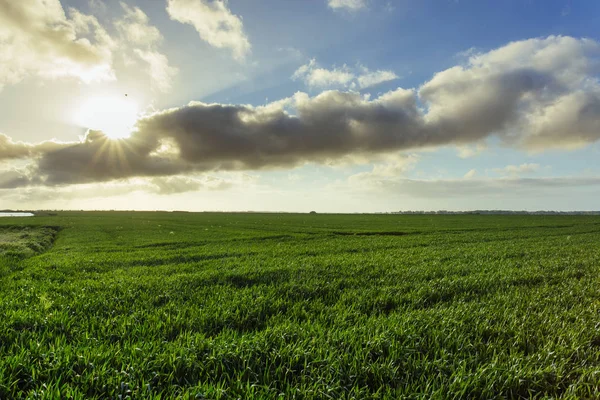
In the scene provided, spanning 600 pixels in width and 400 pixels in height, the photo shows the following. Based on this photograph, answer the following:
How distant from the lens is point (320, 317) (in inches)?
302

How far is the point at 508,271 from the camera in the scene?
14.0m

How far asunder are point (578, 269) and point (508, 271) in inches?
155

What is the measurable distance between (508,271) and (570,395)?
10.7m

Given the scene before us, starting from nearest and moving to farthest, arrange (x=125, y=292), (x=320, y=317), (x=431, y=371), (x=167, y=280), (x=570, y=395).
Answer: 1. (x=570, y=395)
2. (x=431, y=371)
3. (x=320, y=317)
4. (x=125, y=292)
5. (x=167, y=280)

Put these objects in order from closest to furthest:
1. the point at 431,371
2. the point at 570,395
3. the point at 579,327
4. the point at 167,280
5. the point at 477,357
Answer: the point at 570,395 → the point at 431,371 → the point at 477,357 → the point at 579,327 → the point at 167,280

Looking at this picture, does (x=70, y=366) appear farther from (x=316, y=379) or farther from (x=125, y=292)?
(x=125, y=292)

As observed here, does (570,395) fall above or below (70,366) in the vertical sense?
below

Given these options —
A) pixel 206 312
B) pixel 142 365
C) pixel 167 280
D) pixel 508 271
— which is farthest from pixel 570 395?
pixel 167 280

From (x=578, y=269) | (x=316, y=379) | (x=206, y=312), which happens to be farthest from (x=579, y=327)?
(x=578, y=269)

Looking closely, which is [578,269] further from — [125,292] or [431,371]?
[125,292]

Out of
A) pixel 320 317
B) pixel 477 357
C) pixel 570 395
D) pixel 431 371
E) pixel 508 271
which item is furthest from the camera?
pixel 508 271

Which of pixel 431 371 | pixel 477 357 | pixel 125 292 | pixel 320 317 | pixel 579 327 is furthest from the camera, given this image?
pixel 125 292

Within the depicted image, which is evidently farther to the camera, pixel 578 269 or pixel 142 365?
pixel 578 269

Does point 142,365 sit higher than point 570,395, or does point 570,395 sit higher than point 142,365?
point 142,365
